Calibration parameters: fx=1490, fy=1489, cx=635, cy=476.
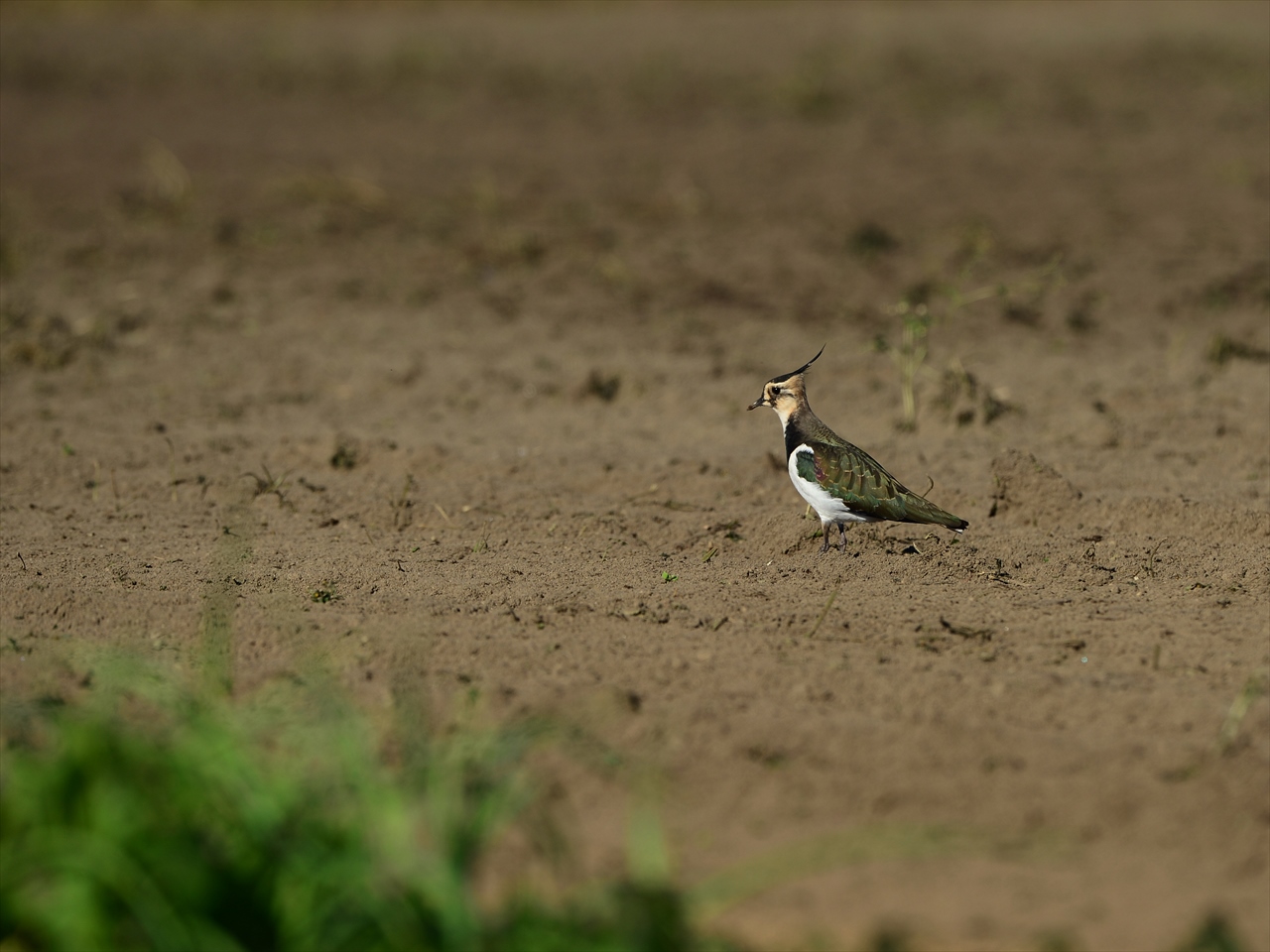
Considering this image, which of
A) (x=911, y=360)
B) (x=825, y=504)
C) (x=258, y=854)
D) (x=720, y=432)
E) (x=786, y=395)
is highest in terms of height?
(x=911, y=360)

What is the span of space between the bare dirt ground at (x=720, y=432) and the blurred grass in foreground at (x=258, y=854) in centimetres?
56

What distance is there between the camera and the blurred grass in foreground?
9.15ft

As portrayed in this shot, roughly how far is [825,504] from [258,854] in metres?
3.00

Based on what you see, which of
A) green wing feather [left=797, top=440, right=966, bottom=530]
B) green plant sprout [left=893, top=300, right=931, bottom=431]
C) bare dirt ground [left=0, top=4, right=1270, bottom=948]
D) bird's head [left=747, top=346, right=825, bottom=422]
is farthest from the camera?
green plant sprout [left=893, top=300, right=931, bottom=431]

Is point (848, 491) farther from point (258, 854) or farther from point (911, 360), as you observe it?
point (258, 854)

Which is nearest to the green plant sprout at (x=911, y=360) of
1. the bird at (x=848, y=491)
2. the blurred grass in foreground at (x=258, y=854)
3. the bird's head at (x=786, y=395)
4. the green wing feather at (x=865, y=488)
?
the bird's head at (x=786, y=395)

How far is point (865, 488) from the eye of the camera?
5480mm

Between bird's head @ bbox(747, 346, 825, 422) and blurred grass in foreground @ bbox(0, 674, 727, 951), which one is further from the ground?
bird's head @ bbox(747, 346, 825, 422)

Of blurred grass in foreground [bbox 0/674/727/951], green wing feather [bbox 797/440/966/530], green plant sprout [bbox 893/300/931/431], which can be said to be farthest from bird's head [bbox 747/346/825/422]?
blurred grass in foreground [bbox 0/674/727/951]

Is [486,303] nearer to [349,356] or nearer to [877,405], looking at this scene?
A: [349,356]

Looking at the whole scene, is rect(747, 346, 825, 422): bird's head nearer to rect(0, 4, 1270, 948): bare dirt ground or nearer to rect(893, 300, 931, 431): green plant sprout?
rect(0, 4, 1270, 948): bare dirt ground

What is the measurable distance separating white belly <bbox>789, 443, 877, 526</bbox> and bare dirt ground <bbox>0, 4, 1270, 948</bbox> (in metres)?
0.17

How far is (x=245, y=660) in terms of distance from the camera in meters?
4.55

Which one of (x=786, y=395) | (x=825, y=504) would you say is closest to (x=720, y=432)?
(x=786, y=395)
